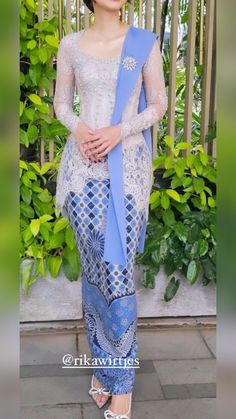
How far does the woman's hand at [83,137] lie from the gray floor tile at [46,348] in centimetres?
121

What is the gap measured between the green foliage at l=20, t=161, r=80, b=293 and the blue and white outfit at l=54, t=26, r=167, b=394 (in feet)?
2.77

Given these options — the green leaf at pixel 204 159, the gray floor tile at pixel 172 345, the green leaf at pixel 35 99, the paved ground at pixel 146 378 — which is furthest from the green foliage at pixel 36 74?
the gray floor tile at pixel 172 345

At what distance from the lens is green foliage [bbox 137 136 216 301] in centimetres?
320

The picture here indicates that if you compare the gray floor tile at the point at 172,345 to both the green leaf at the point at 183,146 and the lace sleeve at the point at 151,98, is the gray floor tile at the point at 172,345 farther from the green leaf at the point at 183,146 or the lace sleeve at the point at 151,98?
the lace sleeve at the point at 151,98

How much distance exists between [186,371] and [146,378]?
196mm

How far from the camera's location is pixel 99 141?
6.93 ft

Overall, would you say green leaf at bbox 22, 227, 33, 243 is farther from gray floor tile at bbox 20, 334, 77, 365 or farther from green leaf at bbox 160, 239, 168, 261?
green leaf at bbox 160, 239, 168, 261

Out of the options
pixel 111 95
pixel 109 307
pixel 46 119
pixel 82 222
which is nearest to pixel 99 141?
pixel 111 95

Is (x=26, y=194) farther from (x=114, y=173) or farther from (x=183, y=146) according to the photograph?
(x=114, y=173)

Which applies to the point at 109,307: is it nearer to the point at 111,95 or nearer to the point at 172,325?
the point at 111,95

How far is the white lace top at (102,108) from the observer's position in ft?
6.99

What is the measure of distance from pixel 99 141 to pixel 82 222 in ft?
1.04
